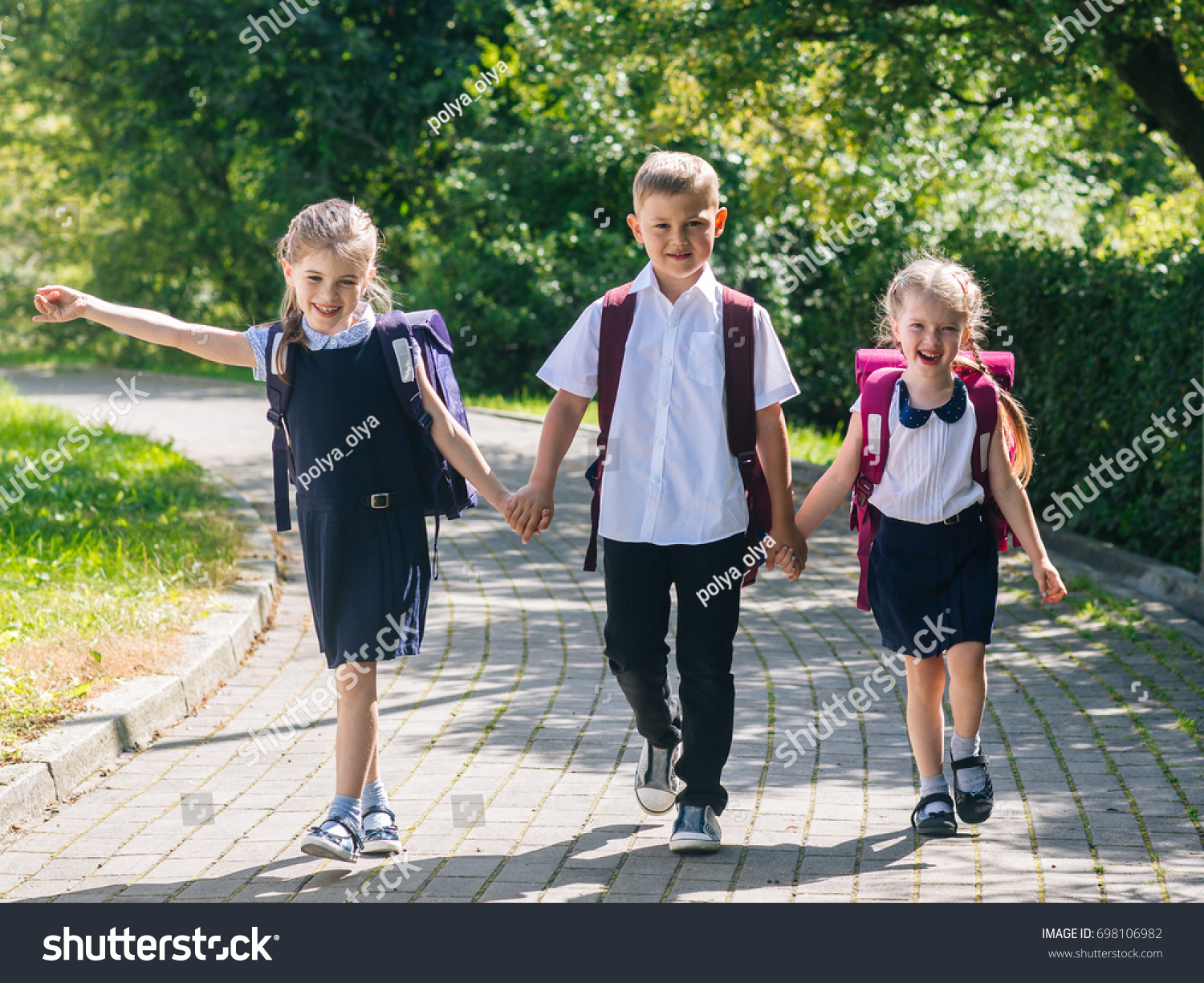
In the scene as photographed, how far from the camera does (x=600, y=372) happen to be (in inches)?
148

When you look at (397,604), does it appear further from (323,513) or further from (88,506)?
(88,506)

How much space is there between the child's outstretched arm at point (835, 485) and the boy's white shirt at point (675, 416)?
0.70ft

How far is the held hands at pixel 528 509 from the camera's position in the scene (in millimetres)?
3801

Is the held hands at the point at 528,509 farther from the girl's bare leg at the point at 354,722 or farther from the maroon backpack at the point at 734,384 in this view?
the girl's bare leg at the point at 354,722

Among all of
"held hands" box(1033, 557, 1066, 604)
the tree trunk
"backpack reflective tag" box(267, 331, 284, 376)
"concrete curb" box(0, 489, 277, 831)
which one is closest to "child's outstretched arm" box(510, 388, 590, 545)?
"backpack reflective tag" box(267, 331, 284, 376)

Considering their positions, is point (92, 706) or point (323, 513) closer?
point (323, 513)

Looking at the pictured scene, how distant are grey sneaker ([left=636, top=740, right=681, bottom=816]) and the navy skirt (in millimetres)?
781

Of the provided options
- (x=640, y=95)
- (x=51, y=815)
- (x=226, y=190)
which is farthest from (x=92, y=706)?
(x=226, y=190)

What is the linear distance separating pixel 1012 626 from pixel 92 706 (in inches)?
173

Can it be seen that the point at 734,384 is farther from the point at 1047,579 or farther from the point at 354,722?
the point at 354,722

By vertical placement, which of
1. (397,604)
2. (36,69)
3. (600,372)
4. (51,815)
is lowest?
(51,815)

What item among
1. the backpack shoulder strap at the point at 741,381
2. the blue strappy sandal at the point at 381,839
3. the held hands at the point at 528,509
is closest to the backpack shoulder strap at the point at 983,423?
the backpack shoulder strap at the point at 741,381

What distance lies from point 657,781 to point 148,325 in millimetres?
2001

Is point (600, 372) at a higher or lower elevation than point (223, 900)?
higher
